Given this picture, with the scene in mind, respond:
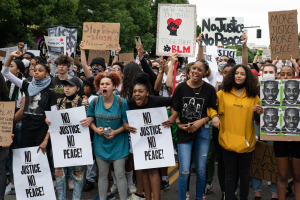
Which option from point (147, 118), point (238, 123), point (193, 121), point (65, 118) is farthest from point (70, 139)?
point (238, 123)

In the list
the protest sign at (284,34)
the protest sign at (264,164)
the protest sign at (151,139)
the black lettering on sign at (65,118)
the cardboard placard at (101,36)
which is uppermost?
the cardboard placard at (101,36)

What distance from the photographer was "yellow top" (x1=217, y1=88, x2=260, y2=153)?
4.60 meters

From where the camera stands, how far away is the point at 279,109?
4570 millimetres

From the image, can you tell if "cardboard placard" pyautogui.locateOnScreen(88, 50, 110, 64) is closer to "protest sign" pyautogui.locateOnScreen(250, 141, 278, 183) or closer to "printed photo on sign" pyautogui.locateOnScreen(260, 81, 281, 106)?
"protest sign" pyautogui.locateOnScreen(250, 141, 278, 183)

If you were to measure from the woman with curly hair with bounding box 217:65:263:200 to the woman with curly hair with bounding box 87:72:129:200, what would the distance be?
1.43 metres

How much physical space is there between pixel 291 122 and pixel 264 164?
1.17m

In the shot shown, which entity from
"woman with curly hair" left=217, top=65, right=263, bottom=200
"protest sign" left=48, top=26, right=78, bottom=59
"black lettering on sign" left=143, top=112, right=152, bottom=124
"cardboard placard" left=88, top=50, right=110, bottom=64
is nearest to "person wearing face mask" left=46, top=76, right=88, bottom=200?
"black lettering on sign" left=143, top=112, right=152, bottom=124

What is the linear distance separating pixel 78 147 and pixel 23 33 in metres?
14.8

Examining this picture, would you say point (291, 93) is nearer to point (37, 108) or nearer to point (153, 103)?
point (153, 103)

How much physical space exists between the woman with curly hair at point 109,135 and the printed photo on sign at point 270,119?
1.92 metres

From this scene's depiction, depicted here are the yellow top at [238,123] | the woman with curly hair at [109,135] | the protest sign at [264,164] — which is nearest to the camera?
the yellow top at [238,123]

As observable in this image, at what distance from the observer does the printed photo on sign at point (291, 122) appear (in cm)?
450

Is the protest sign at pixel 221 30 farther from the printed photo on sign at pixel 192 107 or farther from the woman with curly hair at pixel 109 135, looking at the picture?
the woman with curly hair at pixel 109 135

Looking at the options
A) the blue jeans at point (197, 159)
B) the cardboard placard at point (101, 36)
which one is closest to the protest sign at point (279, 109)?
the blue jeans at point (197, 159)
